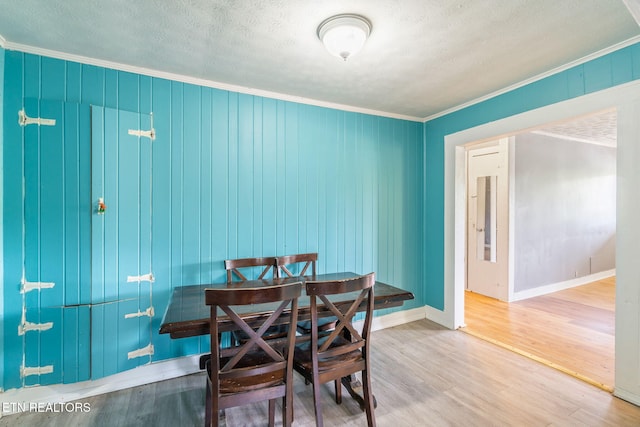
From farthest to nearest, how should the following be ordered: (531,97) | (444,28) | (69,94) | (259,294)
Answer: (531,97), (69,94), (444,28), (259,294)

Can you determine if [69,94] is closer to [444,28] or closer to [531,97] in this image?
[444,28]

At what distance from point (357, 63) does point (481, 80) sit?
119 cm

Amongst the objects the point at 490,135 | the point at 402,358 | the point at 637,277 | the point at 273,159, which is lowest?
the point at 402,358

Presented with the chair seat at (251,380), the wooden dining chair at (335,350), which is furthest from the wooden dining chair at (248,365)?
the wooden dining chair at (335,350)

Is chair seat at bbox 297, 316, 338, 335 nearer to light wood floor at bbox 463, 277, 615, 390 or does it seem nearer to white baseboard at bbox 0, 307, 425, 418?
white baseboard at bbox 0, 307, 425, 418

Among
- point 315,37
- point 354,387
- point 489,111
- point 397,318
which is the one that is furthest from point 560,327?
point 315,37

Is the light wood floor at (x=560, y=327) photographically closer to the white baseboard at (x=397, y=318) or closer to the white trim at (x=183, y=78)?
the white baseboard at (x=397, y=318)

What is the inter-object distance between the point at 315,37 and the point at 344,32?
0.86 feet

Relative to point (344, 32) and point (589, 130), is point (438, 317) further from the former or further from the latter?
point (589, 130)

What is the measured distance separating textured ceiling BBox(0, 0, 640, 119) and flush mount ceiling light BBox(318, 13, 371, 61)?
0.15ft

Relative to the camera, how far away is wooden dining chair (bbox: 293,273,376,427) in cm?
166

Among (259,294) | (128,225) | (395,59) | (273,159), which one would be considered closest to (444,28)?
(395,59)

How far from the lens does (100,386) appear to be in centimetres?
224

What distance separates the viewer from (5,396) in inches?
79.4
